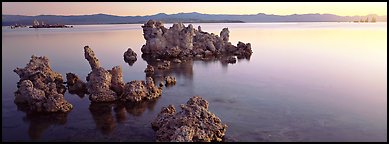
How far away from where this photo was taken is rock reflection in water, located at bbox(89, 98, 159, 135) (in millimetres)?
18469

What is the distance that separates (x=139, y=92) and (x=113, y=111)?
106 inches

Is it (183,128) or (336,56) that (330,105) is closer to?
(183,128)

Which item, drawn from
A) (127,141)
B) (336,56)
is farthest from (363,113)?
(336,56)

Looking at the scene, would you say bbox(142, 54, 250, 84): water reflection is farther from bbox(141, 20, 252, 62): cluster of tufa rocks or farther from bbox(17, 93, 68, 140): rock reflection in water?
bbox(17, 93, 68, 140): rock reflection in water

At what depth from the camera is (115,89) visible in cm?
2459

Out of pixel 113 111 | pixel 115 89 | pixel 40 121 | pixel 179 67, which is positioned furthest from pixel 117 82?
pixel 179 67

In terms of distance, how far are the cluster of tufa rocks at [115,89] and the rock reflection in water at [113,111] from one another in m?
0.55

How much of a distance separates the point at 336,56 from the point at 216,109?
31051 mm

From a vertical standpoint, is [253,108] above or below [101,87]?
below

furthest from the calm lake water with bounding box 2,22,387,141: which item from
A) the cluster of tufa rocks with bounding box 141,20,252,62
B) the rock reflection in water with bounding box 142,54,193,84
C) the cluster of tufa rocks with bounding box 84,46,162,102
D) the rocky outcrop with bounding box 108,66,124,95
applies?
the cluster of tufa rocks with bounding box 141,20,252,62

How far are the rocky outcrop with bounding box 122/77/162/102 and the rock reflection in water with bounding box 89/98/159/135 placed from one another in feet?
1.57

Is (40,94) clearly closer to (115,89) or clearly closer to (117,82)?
(115,89)

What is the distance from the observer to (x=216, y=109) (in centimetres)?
2112

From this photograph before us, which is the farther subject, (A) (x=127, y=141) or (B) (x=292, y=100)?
(B) (x=292, y=100)
